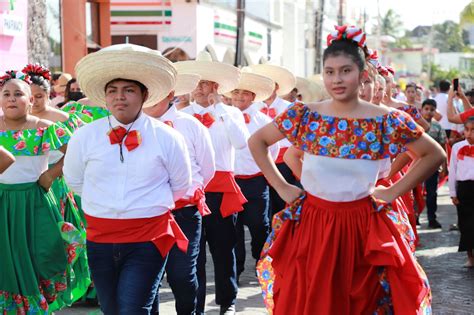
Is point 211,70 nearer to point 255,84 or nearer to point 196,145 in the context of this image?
point 196,145

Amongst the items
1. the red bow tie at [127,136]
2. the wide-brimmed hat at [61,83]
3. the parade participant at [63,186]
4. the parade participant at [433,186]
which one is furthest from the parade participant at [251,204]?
the parade participant at [433,186]

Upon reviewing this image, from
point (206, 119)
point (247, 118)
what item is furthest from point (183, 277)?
point (247, 118)

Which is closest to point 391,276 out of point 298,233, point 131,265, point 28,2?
point 298,233

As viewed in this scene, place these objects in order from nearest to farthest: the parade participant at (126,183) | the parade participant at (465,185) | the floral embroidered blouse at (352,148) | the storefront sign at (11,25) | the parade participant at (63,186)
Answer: the floral embroidered blouse at (352,148)
the parade participant at (126,183)
the parade participant at (63,186)
the parade participant at (465,185)
the storefront sign at (11,25)

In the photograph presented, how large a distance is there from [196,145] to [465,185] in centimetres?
450

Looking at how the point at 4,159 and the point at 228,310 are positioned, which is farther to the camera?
the point at 228,310

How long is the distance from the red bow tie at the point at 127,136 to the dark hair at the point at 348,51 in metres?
1.15

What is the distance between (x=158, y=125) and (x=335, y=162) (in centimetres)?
108

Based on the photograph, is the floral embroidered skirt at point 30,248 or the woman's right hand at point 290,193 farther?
the floral embroidered skirt at point 30,248

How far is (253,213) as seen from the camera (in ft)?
29.6

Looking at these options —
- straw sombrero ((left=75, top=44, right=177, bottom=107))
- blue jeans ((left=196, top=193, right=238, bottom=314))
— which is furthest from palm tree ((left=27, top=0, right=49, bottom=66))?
straw sombrero ((left=75, top=44, right=177, bottom=107))

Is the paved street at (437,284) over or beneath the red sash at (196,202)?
beneath

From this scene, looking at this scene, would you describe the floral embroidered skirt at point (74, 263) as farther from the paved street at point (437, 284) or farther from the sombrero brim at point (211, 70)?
the sombrero brim at point (211, 70)

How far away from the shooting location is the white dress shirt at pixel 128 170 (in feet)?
16.5
